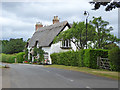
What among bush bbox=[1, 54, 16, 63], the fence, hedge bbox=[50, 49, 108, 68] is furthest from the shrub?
bush bbox=[1, 54, 16, 63]

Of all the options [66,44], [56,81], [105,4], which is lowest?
[56,81]

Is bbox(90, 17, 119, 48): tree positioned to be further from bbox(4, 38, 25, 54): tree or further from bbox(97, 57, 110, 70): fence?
bbox(4, 38, 25, 54): tree

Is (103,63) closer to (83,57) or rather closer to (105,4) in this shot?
(83,57)

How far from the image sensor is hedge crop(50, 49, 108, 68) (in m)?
26.4

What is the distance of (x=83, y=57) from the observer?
28.5m

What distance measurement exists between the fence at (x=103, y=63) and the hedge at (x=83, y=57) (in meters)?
0.42

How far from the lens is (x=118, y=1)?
741 inches

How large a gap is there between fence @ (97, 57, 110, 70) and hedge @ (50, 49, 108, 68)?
420 mm

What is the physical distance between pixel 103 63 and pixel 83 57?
11.1ft

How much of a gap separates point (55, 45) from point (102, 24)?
14741mm

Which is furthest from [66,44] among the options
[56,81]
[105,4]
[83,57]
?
[56,81]

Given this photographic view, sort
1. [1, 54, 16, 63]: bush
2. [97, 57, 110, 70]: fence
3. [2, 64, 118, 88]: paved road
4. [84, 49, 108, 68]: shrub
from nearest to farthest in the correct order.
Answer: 1. [2, 64, 118, 88]: paved road
2. [97, 57, 110, 70]: fence
3. [84, 49, 108, 68]: shrub
4. [1, 54, 16, 63]: bush

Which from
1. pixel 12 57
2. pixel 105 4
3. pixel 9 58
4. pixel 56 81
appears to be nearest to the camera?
pixel 56 81

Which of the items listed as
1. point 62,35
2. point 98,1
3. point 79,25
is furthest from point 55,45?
point 98,1
